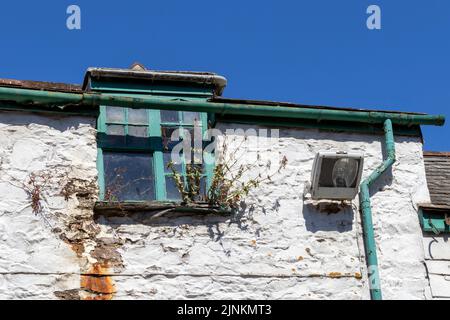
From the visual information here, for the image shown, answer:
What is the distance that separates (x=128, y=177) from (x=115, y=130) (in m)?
0.58

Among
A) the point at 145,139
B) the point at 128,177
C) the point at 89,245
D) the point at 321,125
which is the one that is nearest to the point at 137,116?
the point at 145,139

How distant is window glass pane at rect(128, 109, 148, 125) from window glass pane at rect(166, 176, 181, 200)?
2.48 ft

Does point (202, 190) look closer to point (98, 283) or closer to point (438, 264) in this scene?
point (98, 283)

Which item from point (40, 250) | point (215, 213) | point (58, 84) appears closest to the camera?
point (40, 250)

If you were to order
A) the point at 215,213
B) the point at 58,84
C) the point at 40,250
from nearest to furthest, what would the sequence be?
the point at 40,250 < the point at 215,213 < the point at 58,84

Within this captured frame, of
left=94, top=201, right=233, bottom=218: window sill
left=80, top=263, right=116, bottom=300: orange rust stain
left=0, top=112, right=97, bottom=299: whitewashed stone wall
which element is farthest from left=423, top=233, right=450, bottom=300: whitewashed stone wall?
left=0, top=112, right=97, bottom=299: whitewashed stone wall

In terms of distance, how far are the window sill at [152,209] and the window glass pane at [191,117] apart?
1103 millimetres

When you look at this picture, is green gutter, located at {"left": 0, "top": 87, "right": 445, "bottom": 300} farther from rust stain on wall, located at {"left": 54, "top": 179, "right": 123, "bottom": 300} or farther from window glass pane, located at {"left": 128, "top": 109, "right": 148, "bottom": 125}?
rust stain on wall, located at {"left": 54, "top": 179, "right": 123, "bottom": 300}

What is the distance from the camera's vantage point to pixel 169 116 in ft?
34.6

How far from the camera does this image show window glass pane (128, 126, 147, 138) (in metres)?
10.3

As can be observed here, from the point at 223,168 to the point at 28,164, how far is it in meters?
2.09
